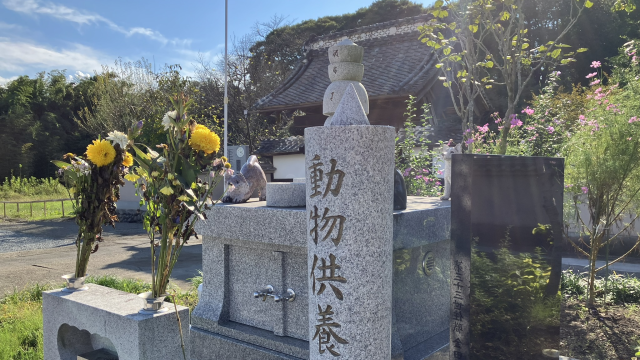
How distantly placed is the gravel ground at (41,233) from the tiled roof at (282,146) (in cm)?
419

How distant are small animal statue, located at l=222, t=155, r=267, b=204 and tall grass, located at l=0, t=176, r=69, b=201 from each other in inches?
849

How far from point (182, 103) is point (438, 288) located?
2.51m

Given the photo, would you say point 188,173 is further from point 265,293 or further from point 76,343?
point 76,343

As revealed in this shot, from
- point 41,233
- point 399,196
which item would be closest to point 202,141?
point 399,196

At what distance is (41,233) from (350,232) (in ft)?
44.9

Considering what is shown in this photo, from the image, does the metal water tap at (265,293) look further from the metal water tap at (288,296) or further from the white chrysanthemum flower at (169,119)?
the white chrysanthemum flower at (169,119)

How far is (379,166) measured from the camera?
7.80ft

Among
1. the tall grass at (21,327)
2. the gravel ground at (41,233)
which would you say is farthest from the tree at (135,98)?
the tall grass at (21,327)

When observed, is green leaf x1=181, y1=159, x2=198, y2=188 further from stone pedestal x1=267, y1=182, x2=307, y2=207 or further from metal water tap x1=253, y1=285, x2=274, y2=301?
metal water tap x1=253, y1=285, x2=274, y2=301

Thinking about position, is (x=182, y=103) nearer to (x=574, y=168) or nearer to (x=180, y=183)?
(x=180, y=183)

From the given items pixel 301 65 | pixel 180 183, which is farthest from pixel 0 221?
pixel 180 183

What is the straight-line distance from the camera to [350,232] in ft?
7.72

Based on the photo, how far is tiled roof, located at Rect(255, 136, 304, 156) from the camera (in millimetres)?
12664

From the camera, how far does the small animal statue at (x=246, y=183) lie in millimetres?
3965
